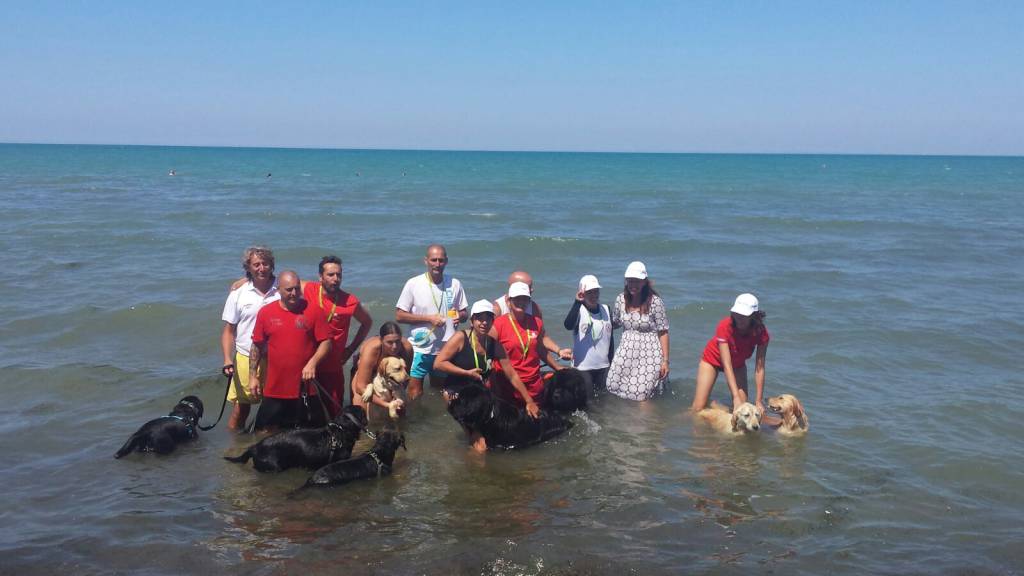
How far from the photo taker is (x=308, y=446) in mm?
6637

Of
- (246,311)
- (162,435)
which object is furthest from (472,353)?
(162,435)

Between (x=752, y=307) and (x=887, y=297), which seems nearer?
(x=752, y=307)

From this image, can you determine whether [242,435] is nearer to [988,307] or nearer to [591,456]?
[591,456]

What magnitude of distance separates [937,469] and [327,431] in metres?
5.62

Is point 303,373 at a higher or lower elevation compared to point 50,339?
higher

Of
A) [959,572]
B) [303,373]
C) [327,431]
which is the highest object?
[303,373]

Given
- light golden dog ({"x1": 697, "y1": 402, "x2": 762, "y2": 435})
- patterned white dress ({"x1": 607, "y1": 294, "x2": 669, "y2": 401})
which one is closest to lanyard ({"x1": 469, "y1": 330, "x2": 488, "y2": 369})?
patterned white dress ({"x1": 607, "y1": 294, "x2": 669, "y2": 401})

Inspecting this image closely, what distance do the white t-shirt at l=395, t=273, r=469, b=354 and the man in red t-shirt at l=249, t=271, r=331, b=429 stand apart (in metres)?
1.50

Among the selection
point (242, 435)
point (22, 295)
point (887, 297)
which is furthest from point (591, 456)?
point (22, 295)

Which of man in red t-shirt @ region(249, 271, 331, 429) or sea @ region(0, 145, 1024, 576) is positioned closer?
sea @ region(0, 145, 1024, 576)

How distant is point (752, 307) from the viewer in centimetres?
783

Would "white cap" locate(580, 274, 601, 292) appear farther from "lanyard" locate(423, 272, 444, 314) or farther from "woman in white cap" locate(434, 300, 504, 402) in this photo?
"lanyard" locate(423, 272, 444, 314)

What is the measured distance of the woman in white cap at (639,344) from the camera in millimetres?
8508

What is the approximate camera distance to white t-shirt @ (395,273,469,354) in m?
8.30
